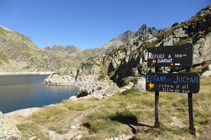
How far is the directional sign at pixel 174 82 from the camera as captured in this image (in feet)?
20.8

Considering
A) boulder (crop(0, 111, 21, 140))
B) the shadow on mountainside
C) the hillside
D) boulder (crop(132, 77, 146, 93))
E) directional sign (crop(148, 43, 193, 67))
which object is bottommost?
the shadow on mountainside

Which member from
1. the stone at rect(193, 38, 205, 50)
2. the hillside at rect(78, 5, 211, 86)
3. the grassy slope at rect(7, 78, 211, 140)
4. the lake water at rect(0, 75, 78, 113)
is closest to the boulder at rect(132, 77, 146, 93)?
the grassy slope at rect(7, 78, 211, 140)

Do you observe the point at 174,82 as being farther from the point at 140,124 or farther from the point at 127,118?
the point at 127,118

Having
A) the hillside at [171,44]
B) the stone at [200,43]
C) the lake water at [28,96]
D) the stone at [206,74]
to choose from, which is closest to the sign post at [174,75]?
A: the stone at [206,74]

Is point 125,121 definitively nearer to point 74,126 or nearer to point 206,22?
point 74,126

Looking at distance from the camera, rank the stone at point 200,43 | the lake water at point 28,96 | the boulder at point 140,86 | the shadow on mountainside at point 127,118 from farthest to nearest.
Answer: the lake water at point 28,96 → the stone at point 200,43 → the boulder at point 140,86 → the shadow on mountainside at point 127,118

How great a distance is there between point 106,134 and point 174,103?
7.17m

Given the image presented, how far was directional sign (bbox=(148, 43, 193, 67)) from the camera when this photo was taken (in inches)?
259

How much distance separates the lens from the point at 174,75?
6914 mm

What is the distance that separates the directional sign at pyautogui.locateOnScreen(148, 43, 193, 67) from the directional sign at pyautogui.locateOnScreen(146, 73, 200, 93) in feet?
2.05

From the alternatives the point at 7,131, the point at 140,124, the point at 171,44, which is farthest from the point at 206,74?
the point at 7,131

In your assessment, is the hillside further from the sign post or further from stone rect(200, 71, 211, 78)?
the sign post

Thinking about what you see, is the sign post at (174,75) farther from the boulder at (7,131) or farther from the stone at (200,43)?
the stone at (200,43)

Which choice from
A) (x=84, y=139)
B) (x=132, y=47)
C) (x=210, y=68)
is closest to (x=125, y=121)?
(x=84, y=139)
